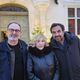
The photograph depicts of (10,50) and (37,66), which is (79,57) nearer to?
(37,66)

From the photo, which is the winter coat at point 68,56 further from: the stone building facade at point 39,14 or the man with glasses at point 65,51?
the stone building facade at point 39,14

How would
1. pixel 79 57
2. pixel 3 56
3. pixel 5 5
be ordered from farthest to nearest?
pixel 5 5 < pixel 79 57 < pixel 3 56

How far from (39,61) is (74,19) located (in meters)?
7.41

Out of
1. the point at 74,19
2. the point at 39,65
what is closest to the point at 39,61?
the point at 39,65

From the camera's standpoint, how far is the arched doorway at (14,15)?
36.5 ft

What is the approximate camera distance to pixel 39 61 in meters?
4.09

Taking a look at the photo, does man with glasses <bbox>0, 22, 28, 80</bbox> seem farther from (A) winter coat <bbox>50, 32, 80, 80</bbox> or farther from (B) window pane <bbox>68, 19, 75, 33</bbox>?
(B) window pane <bbox>68, 19, 75, 33</bbox>

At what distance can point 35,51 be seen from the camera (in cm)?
409

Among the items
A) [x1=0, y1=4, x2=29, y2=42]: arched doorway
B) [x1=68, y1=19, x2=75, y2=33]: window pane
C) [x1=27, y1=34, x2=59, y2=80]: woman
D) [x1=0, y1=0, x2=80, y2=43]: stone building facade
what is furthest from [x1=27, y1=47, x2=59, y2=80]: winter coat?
[x1=68, y1=19, x2=75, y2=33]: window pane

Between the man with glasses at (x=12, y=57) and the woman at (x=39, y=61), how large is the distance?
0.29 ft

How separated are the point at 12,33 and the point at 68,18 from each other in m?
7.38

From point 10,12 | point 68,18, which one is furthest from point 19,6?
point 68,18

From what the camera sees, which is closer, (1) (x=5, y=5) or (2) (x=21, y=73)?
(2) (x=21, y=73)

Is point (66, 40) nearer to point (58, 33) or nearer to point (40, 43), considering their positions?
point (58, 33)
